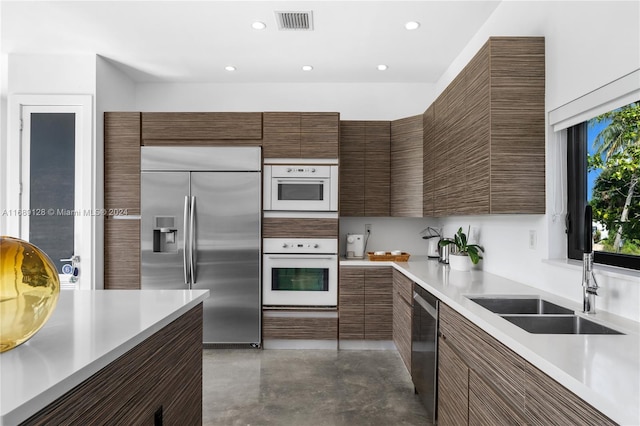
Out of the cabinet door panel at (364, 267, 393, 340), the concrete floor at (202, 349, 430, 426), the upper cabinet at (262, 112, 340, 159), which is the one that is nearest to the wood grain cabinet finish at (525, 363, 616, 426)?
the concrete floor at (202, 349, 430, 426)

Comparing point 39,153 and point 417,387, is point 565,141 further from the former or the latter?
point 39,153

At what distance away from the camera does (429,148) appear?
137 inches

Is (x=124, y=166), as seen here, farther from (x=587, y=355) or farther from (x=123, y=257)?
(x=587, y=355)

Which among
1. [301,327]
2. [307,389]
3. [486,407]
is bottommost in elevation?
[307,389]

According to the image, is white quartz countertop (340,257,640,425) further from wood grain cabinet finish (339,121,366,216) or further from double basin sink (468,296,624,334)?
wood grain cabinet finish (339,121,366,216)

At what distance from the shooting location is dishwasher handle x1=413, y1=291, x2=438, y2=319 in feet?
7.26

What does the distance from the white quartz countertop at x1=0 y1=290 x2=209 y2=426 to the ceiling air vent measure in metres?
2.23

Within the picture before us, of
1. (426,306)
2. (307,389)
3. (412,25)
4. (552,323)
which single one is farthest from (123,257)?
(552,323)

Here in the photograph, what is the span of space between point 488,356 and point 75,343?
1364 millimetres

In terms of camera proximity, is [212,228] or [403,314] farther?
[212,228]

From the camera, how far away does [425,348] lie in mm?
2418

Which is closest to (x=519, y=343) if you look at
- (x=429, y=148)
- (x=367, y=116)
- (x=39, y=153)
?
(x=429, y=148)

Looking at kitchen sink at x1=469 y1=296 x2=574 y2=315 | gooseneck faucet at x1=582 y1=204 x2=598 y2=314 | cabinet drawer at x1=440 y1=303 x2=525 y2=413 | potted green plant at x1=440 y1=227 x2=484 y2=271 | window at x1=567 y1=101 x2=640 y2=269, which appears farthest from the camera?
potted green plant at x1=440 y1=227 x2=484 y2=271

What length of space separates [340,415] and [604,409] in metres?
1.95
